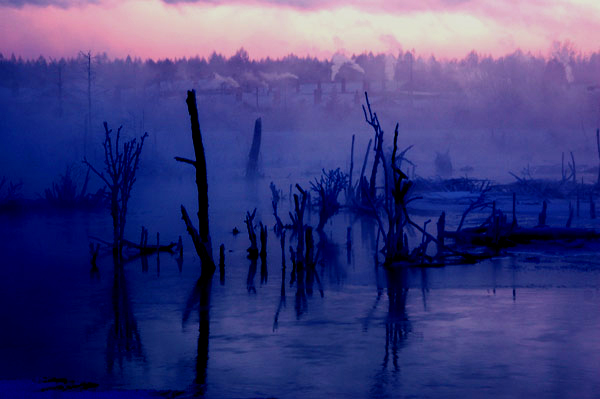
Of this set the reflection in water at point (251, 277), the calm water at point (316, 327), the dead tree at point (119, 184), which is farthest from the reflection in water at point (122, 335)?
the dead tree at point (119, 184)

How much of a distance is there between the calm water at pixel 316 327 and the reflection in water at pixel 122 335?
0.06 feet

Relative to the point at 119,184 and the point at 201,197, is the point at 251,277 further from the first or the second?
the point at 119,184

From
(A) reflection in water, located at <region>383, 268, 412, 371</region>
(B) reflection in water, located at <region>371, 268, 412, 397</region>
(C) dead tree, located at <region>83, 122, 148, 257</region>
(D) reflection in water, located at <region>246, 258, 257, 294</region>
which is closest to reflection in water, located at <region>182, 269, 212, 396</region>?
(D) reflection in water, located at <region>246, 258, 257, 294</region>

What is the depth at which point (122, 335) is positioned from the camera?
32.7 ft

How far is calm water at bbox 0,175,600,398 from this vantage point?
810 centimetres

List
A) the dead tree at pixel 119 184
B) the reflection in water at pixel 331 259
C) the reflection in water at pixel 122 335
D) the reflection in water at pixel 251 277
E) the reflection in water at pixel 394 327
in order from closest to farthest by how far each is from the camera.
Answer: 1. the reflection in water at pixel 394 327
2. the reflection in water at pixel 122 335
3. the reflection in water at pixel 251 277
4. the reflection in water at pixel 331 259
5. the dead tree at pixel 119 184

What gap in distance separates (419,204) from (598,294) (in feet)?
49.2

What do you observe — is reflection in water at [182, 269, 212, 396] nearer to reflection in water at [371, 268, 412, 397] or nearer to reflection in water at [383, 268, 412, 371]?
reflection in water at [371, 268, 412, 397]

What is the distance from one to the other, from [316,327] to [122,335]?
76.0 inches

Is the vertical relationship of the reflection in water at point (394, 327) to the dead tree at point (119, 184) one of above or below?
below

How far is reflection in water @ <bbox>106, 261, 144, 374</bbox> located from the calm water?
0.06ft

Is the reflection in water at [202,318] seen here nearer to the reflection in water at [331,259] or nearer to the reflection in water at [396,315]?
the reflection in water at [396,315]

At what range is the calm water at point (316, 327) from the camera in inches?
319

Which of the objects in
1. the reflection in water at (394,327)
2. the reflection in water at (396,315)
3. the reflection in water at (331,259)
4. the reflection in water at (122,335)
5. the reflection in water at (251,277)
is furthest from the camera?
the reflection in water at (331,259)
